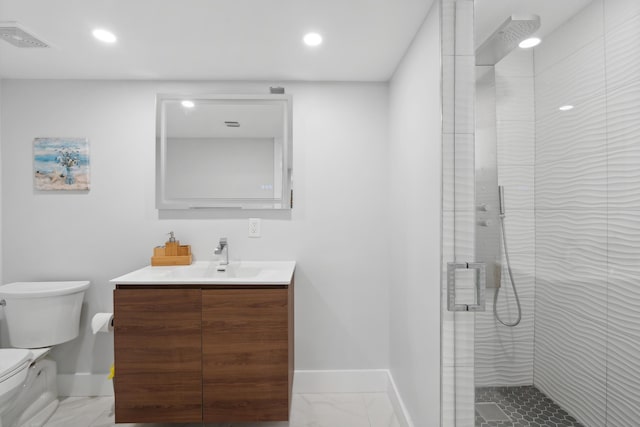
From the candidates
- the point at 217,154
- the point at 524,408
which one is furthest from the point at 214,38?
the point at 524,408

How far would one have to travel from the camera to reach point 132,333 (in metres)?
1.76

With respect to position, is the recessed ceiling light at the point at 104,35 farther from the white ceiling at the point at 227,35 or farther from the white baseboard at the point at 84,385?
the white baseboard at the point at 84,385

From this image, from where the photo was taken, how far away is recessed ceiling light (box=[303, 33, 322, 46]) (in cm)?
176

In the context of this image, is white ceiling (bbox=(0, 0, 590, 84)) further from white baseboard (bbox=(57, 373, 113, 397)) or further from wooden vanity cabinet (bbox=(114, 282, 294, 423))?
white baseboard (bbox=(57, 373, 113, 397))

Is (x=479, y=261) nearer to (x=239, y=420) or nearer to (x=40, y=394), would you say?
(x=239, y=420)

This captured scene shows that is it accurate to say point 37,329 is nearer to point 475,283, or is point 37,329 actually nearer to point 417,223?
point 417,223

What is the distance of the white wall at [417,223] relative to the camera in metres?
1.46

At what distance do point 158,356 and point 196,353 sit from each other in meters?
0.20

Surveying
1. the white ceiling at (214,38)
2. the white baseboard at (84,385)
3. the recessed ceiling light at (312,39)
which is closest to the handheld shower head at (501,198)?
the white ceiling at (214,38)

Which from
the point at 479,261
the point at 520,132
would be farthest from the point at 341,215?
the point at 520,132

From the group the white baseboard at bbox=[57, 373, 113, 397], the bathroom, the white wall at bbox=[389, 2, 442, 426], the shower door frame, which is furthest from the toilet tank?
the shower door frame

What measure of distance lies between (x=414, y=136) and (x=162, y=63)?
1589 mm

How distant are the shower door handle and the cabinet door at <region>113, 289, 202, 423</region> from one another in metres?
1.24

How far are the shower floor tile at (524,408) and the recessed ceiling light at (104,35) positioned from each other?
2391mm
